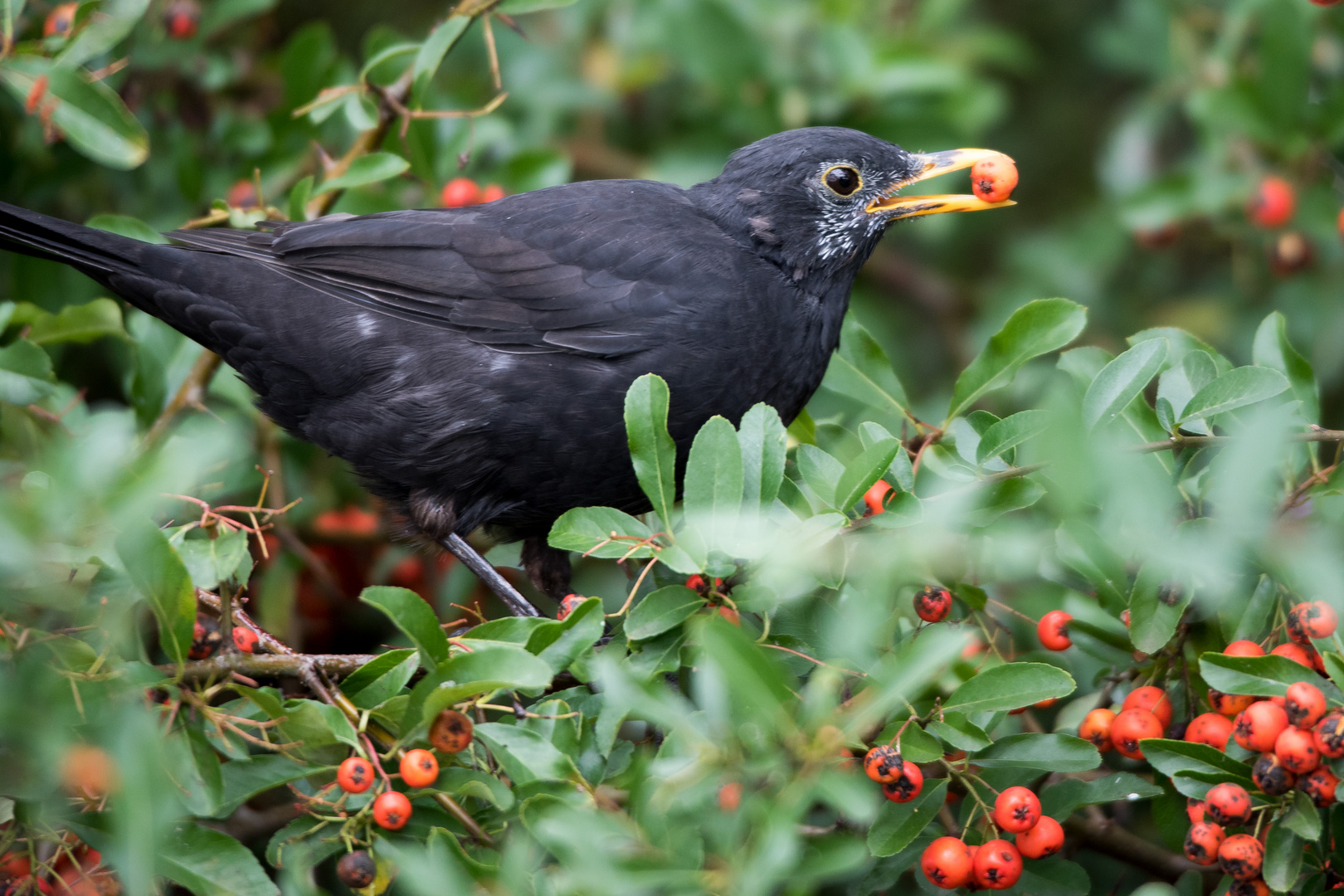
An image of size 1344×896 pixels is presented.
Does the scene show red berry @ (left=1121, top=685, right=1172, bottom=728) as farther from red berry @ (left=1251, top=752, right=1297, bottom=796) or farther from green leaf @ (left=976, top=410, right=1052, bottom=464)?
green leaf @ (left=976, top=410, right=1052, bottom=464)

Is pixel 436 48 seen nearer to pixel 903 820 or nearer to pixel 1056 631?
pixel 1056 631

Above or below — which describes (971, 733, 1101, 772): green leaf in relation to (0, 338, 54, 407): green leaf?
below

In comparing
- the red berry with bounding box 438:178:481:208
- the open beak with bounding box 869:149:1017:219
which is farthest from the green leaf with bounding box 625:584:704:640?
the red berry with bounding box 438:178:481:208

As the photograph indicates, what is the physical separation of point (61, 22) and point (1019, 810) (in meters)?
3.01

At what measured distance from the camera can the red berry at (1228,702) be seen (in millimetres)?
2258

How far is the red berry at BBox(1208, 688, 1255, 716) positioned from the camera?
7.41 feet

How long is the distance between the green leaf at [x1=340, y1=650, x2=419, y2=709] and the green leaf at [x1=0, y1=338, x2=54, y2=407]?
118 cm

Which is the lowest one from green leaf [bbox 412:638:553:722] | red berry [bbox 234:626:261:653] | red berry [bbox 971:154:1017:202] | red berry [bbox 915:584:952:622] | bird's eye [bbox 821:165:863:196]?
red berry [bbox 915:584:952:622]

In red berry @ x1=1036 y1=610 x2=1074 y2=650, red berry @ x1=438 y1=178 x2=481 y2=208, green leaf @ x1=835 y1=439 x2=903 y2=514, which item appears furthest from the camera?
red berry @ x1=438 y1=178 x2=481 y2=208

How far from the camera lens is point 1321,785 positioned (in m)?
2.01

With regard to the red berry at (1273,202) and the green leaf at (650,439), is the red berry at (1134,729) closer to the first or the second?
the green leaf at (650,439)

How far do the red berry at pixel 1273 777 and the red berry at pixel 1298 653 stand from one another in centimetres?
19

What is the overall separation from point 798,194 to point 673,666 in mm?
1771

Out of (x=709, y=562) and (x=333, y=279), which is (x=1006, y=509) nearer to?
(x=709, y=562)
